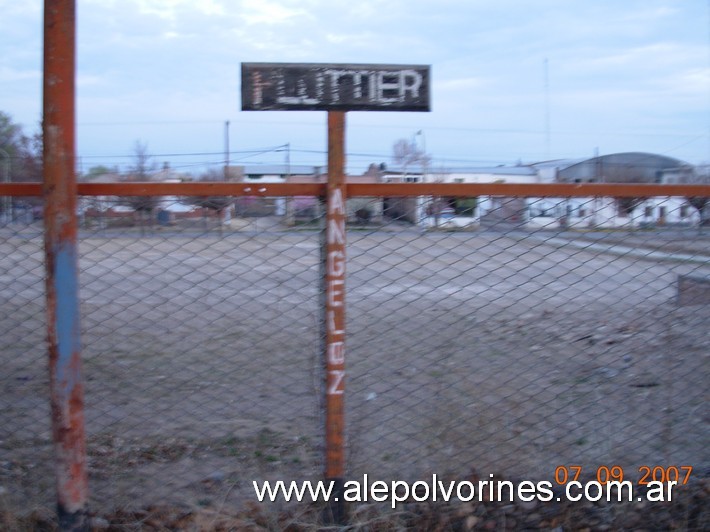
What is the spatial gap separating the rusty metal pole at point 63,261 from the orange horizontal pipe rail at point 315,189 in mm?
129

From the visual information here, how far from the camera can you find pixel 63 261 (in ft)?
9.16

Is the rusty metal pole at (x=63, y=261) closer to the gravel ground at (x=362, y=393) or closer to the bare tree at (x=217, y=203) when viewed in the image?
the gravel ground at (x=362, y=393)

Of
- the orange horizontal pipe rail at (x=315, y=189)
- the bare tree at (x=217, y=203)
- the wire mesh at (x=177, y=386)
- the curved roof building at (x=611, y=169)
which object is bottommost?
the wire mesh at (x=177, y=386)

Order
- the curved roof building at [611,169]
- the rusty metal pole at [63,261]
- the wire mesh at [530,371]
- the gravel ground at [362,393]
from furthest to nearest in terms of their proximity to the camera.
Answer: the curved roof building at [611,169] < the gravel ground at [362,393] < the wire mesh at [530,371] < the rusty metal pole at [63,261]

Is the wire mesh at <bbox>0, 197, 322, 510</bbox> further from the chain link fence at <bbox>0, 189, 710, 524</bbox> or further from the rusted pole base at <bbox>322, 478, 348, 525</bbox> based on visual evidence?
the rusted pole base at <bbox>322, 478, 348, 525</bbox>

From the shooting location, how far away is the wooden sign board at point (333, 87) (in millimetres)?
2801

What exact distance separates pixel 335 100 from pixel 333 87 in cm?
5

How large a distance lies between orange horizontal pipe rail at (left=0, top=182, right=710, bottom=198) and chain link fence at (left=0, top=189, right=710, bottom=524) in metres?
0.07

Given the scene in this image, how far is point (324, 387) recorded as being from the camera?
9.74 feet

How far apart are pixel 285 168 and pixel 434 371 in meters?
2.00

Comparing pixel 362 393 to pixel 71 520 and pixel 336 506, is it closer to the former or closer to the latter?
pixel 336 506

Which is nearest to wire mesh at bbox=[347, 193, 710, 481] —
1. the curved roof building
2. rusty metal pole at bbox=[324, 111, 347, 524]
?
rusty metal pole at bbox=[324, 111, 347, 524]

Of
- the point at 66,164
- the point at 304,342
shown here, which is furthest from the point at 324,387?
the point at 304,342

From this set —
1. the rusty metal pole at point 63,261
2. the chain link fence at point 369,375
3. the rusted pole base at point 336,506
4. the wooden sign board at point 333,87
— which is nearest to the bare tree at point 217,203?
the chain link fence at point 369,375
